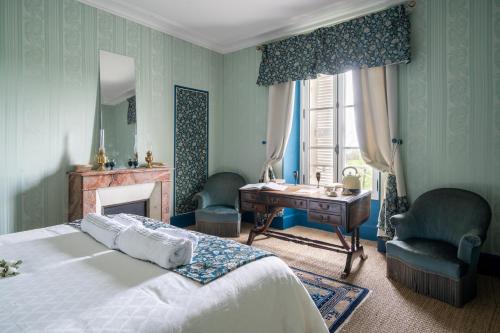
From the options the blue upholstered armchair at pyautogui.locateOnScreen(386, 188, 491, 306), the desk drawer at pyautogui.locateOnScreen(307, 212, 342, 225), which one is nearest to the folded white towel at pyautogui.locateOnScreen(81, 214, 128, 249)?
the desk drawer at pyautogui.locateOnScreen(307, 212, 342, 225)

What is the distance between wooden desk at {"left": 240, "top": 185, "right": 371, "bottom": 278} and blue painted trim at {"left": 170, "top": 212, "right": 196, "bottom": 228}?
1.44 m

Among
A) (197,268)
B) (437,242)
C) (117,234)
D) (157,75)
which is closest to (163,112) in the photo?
(157,75)

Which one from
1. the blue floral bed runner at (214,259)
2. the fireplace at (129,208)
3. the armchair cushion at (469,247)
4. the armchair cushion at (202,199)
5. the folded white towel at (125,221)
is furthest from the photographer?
the armchair cushion at (202,199)

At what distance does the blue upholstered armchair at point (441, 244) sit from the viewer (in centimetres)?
238

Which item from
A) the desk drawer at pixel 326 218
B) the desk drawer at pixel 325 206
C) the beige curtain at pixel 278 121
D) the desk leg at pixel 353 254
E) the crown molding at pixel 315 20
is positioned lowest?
the desk leg at pixel 353 254

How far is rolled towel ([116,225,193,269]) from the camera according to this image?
1.44 metres

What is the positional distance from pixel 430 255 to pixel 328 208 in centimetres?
94

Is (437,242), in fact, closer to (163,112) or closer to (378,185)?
(378,185)

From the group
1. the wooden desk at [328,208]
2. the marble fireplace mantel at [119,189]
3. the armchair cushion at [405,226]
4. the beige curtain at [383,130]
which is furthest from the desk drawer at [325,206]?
the marble fireplace mantel at [119,189]

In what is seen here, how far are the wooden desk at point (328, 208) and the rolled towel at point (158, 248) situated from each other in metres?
1.86

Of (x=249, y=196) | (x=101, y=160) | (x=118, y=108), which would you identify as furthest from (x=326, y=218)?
(x=118, y=108)

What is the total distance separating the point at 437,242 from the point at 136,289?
2.68 m

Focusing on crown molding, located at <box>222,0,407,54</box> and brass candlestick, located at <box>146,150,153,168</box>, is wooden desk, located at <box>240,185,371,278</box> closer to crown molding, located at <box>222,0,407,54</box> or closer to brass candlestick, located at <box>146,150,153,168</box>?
brass candlestick, located at <box>146,150,153,168</box>

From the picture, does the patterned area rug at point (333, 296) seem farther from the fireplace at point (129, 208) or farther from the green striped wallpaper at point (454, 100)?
the fireplace at point (129, 208)
